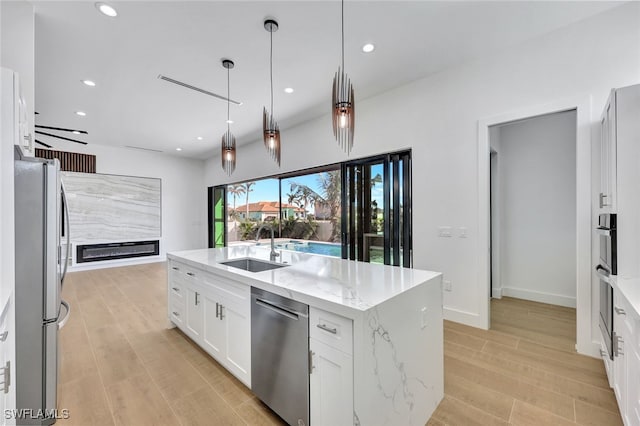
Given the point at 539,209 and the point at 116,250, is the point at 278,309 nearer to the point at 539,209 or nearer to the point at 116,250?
the point at 539,209

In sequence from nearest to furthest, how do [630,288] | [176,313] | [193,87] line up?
[630,288] < [176,313] < [193,87]

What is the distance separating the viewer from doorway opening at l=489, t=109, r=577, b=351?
3691mm

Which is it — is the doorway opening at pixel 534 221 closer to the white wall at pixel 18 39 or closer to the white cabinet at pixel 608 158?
the white cabinet at pixel 608 158

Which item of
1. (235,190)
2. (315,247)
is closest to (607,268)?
(315,247)

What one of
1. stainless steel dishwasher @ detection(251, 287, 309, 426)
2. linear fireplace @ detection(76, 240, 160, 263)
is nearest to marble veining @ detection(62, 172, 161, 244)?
linear fireplace @ detection(76, 240, 160, 263)

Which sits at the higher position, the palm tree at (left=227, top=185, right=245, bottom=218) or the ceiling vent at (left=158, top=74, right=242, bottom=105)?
the ceiling vent at (left=158, top=74, right=242, bottom=105)

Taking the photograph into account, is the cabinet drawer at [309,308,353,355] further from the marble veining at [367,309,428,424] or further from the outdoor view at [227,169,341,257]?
the outdoor view at [227,169,341,257]

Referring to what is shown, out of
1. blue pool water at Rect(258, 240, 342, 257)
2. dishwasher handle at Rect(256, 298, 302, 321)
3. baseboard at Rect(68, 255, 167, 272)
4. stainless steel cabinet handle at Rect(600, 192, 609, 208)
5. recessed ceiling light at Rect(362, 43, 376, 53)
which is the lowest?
baseboard at Rect(68, 255, 167, 272)

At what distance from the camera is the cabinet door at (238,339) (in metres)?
1.95

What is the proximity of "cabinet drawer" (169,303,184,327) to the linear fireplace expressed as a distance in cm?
484

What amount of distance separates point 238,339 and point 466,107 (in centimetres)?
331

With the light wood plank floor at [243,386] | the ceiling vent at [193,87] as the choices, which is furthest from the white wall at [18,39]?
the light wood plank floor at [243,386]

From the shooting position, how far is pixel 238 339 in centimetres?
204

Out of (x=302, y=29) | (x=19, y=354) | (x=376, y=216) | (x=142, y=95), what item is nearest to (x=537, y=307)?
(x=376, y=216)
